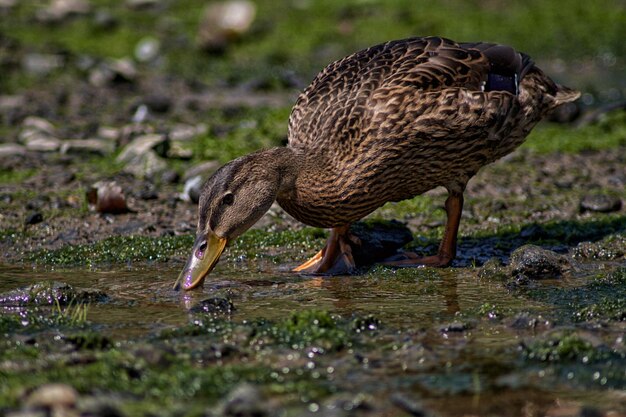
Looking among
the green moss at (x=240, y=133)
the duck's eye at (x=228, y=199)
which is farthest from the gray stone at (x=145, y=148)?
the duck's eye at (x=228, y=199)

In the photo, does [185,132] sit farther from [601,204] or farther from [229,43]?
[229,43]

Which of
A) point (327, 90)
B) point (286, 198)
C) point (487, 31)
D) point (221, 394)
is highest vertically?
point (487, 31)

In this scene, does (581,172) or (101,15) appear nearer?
(581,172)

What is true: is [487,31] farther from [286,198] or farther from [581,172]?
[286,198]

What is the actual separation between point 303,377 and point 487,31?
44.0ft

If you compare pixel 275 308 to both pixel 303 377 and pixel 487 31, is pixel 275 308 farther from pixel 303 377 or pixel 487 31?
pixel 487 31

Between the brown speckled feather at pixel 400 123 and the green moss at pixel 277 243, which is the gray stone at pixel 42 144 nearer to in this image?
the green moss at pixel 277 243

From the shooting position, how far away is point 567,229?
891 centimetres

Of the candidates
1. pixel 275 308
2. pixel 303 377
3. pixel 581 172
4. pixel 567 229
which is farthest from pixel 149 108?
pixel 303 377

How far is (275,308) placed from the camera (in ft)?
22.0

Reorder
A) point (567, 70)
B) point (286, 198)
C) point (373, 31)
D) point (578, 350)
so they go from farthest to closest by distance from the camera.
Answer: point (373, 31) < point (567, 70) < point (286, 198) < point (578, 350)

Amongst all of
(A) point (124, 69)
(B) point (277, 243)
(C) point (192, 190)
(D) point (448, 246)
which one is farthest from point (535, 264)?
(A) point (124, 69)

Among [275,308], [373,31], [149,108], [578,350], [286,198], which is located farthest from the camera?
[373,31]

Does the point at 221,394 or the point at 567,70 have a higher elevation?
the point at 567,70
